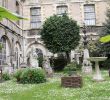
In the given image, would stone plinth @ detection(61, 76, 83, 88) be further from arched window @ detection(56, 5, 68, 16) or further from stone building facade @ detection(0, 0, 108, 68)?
arched window @ detection(56, 5, 68, 16)

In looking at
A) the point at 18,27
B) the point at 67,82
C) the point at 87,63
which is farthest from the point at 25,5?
the point at 67,82

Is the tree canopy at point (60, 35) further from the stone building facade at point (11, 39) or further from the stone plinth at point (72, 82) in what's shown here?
the stone plinth at point (72, 82)

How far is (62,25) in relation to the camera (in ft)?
86.9

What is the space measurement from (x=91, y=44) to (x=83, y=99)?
709 inches

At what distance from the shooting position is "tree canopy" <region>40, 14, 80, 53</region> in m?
25.9

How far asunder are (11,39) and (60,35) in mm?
3953

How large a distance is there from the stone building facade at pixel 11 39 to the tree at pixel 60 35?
2.64m

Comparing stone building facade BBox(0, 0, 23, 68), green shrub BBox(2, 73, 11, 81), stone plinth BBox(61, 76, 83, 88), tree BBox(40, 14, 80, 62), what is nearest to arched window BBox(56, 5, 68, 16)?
stone building facade BBox(0, 0, 23, 68)

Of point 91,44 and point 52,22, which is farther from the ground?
point 52,22

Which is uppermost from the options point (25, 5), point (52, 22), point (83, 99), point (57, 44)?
point (25, 5)

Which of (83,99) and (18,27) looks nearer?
(83,99)

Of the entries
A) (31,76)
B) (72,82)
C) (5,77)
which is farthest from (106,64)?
(72,82)

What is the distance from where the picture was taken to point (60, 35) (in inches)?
1026

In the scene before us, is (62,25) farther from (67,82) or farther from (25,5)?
Result: (67,82)
